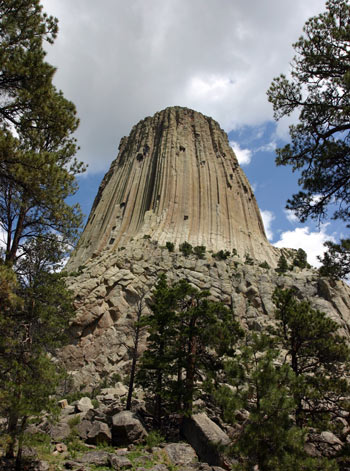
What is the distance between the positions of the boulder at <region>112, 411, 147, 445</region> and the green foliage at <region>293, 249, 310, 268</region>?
1488 inches

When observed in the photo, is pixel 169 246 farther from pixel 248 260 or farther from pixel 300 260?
pixel 300 260

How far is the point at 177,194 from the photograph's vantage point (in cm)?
5703

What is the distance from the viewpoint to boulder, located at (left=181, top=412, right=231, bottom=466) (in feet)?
38.9

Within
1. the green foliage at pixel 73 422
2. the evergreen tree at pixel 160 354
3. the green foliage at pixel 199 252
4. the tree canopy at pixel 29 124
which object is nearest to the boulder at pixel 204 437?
the evergreen tree at pixel 160 354

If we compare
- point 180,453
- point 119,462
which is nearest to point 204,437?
point 180,453

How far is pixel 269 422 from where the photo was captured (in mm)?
8883

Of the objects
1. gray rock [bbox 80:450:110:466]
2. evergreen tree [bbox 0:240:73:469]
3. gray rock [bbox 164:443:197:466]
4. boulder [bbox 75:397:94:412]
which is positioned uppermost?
evergreen tree [bbox 0:240:73:469]

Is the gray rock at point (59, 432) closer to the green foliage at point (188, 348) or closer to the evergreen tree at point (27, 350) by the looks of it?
the evergreen tree at point (27, 350)

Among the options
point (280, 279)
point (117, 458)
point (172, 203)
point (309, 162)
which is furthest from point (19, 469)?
point (172, 203)

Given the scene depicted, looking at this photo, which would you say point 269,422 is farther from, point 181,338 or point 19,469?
point 181,338

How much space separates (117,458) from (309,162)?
10.6m

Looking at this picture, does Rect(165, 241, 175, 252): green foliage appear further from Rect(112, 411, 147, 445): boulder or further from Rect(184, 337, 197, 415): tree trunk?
Rect(112, 411, 147, 445): boulder

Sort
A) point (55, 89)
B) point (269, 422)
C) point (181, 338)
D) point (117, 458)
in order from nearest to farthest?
point (269, 422)
point (55, 89)
point (117, 458)
point (181, 338)

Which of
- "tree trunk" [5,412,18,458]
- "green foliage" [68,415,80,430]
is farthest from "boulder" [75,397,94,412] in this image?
"tree trunk" [5,412,18,458]
